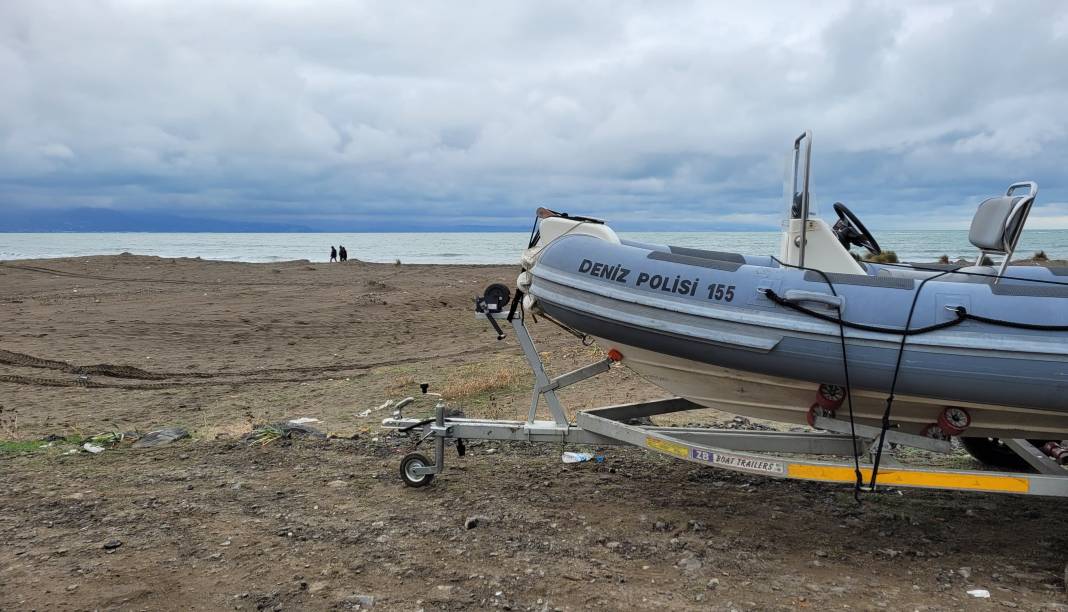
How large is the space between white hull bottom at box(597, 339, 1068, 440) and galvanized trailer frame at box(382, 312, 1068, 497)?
116 millimetres

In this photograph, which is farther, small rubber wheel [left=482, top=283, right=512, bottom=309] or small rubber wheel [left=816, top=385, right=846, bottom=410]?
small rubber wheel [left=482, top=283, right=512, bottom=309]

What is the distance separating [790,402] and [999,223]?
1.51 m

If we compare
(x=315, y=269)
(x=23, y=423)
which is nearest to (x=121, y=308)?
(x=23, y=423)

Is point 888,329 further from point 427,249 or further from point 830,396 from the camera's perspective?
point 427,249

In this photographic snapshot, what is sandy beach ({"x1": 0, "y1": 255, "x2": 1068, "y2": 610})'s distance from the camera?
3393 mm

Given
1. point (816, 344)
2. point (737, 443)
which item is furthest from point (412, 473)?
point (816, 344)

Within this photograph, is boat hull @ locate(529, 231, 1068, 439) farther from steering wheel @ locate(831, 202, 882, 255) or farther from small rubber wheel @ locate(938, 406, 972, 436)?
steering wheel @ locate(831, 202, 882, 255)

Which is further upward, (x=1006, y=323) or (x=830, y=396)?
(x=1006, y=323)

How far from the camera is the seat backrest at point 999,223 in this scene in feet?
13.2

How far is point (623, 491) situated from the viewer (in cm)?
476

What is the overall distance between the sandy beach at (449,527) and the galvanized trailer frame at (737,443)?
15.5 inches

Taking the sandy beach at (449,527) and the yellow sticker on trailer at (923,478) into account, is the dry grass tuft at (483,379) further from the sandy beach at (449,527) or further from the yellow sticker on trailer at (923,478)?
the yellow sticker on trailer at (923,478)

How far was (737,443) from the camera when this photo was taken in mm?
4281

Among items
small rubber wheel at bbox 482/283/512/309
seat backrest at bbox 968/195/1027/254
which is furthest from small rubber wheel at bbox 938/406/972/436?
small rubber wheel at bbox 482/283/512/309
